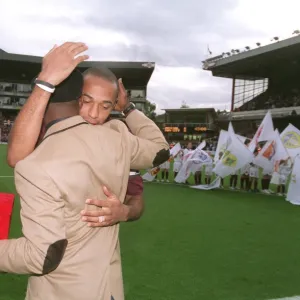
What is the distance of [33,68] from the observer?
58.3m

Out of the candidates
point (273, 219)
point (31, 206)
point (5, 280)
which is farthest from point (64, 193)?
point (273, 219)

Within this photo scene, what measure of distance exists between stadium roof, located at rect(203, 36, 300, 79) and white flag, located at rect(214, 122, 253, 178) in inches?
846

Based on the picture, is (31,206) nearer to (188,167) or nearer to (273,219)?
(273,219)

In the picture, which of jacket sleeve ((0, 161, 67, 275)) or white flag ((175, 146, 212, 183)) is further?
white flag ((175, 146, 212, 183))

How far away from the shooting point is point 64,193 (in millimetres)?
1229

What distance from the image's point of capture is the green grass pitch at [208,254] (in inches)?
160

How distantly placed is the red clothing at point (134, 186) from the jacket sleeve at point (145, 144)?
293 millimetres

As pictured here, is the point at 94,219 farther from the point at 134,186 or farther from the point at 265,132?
the point at 265,132

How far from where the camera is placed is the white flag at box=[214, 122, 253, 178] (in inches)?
478

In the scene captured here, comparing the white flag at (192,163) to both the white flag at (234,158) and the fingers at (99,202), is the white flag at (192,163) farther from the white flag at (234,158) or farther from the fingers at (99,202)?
the fingers at (99,202)

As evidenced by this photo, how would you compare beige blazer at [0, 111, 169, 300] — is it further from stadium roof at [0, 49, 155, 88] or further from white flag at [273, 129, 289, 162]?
stadium roof at [0, 49, 155, 88]

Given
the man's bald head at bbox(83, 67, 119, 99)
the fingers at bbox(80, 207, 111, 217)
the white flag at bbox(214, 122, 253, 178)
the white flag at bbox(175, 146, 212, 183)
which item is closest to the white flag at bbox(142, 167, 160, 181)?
the white flag at bbox(175, 146, 212, 183)

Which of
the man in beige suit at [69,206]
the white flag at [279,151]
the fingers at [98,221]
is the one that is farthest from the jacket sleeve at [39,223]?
the white flag at [279,151]

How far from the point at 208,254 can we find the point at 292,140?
25.8 feet
